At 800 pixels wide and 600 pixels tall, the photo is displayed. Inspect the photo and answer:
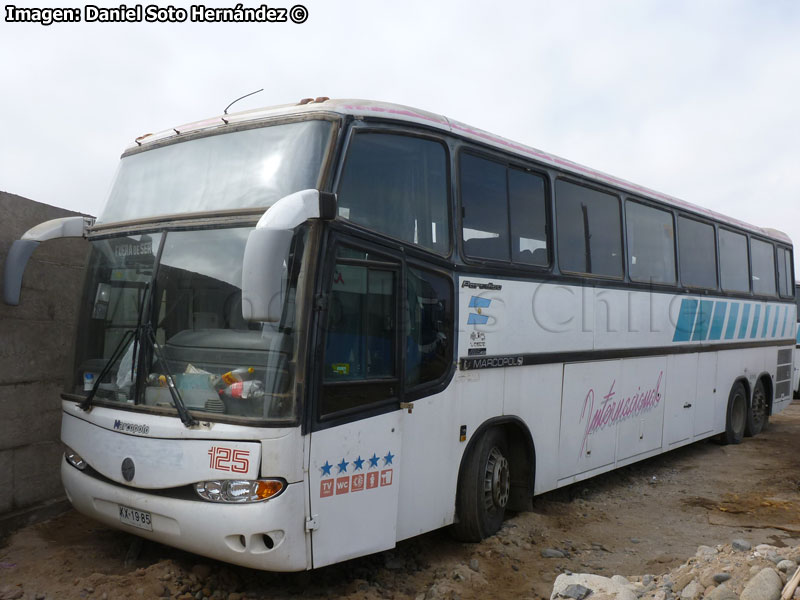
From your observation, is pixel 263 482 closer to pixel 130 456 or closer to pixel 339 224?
pixel 130 456

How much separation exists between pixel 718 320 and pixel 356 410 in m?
7.66

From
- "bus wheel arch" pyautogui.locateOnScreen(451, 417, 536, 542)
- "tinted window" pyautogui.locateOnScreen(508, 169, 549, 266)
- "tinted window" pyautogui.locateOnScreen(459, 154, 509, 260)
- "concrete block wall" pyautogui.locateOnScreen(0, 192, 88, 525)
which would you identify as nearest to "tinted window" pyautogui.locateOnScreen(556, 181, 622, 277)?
"tinted window" pyautogui.locateOnScreen(508, 169, 549, 266)

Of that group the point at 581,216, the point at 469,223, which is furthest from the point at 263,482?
the point at 581,216

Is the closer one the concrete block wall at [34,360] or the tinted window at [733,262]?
the concrete block wall at [34,360]

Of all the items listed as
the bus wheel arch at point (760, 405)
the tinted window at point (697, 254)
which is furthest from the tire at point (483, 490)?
the bus wheel arch at point (760, 405)

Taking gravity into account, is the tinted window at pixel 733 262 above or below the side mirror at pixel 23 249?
above

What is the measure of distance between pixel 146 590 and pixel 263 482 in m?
1.03

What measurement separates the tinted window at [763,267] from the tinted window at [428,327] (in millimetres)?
8504

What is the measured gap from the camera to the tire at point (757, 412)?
40.8 feet

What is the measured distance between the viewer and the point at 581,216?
7.60m

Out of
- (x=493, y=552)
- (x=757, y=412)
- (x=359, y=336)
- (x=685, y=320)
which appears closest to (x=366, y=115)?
(x=359, y=336)

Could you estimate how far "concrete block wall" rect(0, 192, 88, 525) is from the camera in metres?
6.18

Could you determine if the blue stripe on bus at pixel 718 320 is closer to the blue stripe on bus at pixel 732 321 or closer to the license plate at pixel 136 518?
the blue stripe on bus at pixel 732 321

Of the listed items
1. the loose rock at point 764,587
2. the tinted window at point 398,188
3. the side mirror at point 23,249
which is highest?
the tinted window at point 398,188
